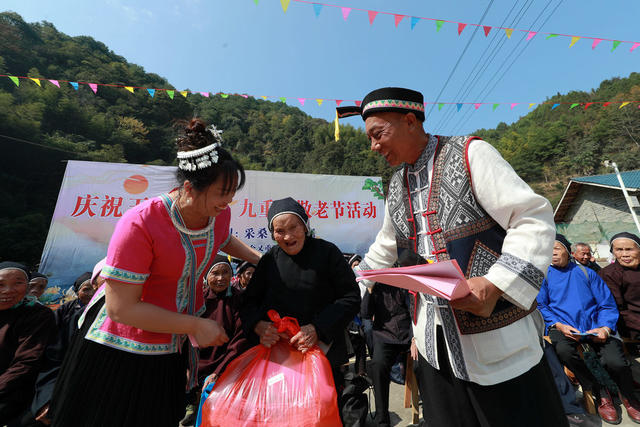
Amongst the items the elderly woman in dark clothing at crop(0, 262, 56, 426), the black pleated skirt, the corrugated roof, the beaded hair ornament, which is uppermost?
the corrugated roof

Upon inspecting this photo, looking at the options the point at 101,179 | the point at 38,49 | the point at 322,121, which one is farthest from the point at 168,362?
the point at 322,121

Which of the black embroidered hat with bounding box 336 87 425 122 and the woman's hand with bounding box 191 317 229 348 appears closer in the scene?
the woman's hand with bounding box 191 317 229 348

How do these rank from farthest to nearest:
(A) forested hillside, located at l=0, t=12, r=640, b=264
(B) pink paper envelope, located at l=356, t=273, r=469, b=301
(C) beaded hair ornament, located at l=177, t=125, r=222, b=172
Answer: (A) forested hillside, located at l=0, t=12, r=640, b=264 → (C) beaded hair ornament, located at l=177, t=125, r=222, b=172 → (B) pink paper envelope, located at l=356, t=273, r=469, b=301

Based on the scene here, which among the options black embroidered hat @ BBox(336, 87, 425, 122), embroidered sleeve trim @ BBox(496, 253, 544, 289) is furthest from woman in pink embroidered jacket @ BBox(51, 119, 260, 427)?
embroidered sleeve trim @ BBox(496, 253, 544, 289)

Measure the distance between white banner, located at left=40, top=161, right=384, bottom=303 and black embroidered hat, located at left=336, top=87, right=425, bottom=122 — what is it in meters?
3.93

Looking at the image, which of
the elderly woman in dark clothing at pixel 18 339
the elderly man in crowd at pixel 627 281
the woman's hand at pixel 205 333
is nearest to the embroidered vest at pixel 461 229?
the woman's hand at pixel 205 333

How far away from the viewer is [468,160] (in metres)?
1.04

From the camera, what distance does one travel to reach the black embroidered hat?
1188 mm

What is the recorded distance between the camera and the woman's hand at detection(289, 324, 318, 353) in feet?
4.27

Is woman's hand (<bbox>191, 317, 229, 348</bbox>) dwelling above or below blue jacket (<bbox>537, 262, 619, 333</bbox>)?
below

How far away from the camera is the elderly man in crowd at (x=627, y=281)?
296 cm

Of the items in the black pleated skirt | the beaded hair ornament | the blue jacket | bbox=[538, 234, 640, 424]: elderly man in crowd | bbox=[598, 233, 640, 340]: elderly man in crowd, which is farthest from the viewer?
bbox=[598, 233, 640, 340]: elderly man in crowd

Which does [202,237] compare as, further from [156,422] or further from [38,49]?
[38,49]

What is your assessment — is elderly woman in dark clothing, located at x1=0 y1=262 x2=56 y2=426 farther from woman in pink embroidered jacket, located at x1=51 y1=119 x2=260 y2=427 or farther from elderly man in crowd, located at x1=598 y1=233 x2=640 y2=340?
elderly man in crowd, located at x1=598 y1=233 x2=640 y2=340
